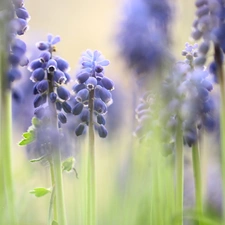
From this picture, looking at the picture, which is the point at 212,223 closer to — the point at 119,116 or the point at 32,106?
the point at 119,116

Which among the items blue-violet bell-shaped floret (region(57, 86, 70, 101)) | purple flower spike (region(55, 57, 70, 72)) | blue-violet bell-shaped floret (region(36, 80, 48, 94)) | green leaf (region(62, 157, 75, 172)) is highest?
purple flower spike (region(55, 57, 70, 72))

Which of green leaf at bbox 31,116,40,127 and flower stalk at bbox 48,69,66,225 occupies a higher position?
green leaf at bbox 31,116,40,127

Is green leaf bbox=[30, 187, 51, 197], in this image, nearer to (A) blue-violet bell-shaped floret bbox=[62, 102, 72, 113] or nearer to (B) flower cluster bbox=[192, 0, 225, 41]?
(A) blue-violet bell-shaped floret bbox=[62, 102, 72, 113]

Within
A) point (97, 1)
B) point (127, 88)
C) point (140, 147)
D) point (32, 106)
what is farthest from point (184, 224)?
point (97, 1)

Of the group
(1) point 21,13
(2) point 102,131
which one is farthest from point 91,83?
(1) point 21,13

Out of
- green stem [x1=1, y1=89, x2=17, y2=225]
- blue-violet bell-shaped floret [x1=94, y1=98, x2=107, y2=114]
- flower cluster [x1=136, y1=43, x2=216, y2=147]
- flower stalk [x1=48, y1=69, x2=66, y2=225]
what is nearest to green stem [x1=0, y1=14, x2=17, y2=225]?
green stem [x1=1, y1=89, x2=17, y2=225]

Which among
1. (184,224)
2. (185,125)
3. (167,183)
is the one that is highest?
(185,125)

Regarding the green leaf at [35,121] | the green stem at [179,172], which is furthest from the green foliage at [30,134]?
the green stem at [179,172]
